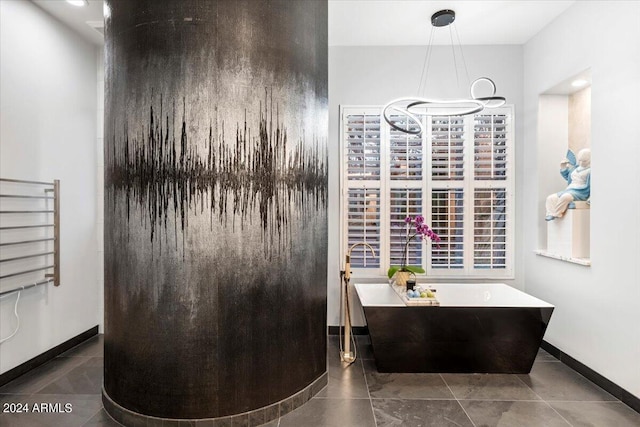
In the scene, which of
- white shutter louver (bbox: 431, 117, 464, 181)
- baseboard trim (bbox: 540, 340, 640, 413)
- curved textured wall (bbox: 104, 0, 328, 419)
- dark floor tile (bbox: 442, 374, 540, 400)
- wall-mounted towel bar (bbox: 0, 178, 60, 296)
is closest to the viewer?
curved textured wall (bbox: 104, 0, 328, 419)

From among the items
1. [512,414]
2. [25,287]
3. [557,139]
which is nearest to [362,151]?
[557,139]

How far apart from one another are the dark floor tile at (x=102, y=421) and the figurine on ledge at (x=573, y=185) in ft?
12.2

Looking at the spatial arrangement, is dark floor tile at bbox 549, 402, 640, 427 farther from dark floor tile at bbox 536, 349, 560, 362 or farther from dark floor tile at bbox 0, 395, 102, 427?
dark floor tile at bbox 0, 395, 102, 427

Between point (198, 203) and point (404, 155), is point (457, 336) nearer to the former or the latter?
point (404, 155)

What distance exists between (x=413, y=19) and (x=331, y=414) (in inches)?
131

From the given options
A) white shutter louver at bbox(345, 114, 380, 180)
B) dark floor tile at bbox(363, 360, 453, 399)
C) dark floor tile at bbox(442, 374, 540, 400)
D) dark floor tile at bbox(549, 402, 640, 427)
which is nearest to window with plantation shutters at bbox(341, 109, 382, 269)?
white shutter louver at bbox(345, 114, 380, 180)

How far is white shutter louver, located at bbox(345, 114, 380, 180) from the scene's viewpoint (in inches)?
147

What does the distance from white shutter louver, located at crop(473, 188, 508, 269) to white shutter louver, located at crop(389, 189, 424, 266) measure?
60 centimetres

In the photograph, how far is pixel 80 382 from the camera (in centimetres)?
268

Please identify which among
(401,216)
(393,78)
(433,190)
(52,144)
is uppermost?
(393,78)

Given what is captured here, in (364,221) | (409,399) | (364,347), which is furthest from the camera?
(364,221)

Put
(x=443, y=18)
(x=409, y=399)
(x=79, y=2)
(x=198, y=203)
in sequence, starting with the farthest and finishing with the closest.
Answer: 1. (x=443, y=18)
2. (x=79, y=2)
3. (x=409, y=399)
4. (x=198, y=203)

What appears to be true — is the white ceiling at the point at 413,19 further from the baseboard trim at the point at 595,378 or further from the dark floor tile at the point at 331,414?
the dark floor tile at the point at 331,414

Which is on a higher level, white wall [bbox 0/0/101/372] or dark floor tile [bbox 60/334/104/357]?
white wall [bbox 0/0/101/372]
